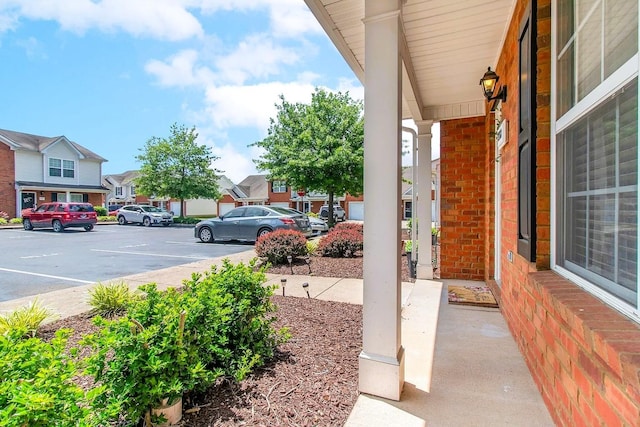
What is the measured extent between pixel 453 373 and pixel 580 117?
204 cm

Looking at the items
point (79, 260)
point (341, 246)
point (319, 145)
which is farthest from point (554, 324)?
point (319, 145)

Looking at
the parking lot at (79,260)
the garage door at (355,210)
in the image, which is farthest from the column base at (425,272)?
the garage door at (355,210)

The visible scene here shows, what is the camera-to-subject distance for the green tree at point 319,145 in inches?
671

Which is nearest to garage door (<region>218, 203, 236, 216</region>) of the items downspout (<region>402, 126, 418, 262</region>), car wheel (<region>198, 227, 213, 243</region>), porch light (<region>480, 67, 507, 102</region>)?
car wheel (<region>198, 227, 213, 243</region>)

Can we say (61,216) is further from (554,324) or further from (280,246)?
(554,324)

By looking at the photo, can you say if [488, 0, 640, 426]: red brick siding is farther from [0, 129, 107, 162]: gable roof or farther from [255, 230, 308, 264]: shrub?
[0, 129, 107, 162]: gable roof

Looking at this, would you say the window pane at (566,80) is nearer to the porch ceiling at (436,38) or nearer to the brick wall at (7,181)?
the porch ceiling at (436,38)

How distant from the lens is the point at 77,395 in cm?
150

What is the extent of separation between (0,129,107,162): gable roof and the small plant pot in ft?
101

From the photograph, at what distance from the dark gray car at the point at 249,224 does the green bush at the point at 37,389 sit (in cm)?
1035

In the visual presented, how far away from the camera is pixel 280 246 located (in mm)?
7508

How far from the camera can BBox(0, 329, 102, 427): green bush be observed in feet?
4.25

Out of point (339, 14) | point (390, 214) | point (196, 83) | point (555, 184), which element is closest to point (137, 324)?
point (390, 214)

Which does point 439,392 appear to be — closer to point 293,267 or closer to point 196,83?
point 293,267
